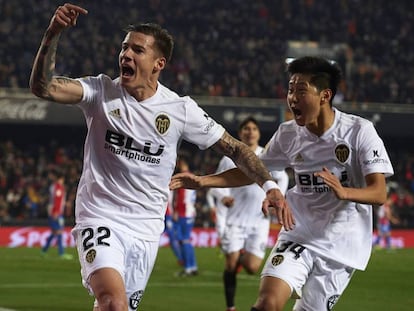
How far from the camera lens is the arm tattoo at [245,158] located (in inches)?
279

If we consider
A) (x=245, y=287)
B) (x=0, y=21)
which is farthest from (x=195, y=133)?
(x=0, y=21)

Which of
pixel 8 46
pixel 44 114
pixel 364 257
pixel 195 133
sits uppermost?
pixel 195 133

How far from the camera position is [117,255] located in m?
6.60

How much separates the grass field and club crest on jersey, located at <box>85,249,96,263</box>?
627 cm

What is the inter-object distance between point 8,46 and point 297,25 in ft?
45.8

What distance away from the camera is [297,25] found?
4491cm

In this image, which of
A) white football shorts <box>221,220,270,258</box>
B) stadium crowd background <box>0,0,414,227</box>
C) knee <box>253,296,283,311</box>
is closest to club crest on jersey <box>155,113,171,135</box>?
knee <box>253,296,283,311</box>

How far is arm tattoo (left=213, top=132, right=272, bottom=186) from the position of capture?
7.08 metres

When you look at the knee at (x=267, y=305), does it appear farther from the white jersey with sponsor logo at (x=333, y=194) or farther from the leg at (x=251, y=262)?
the leg at (x=251, y=262)

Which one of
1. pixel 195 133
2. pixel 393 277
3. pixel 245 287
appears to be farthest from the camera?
pixel 393 277

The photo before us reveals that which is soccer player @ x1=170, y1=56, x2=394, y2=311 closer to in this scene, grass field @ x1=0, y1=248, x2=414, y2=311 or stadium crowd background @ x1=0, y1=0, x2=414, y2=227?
grass field @ x1=0, y1=248, x2=414, y2=311

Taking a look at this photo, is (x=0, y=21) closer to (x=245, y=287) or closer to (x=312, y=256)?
(x=245, y=287)

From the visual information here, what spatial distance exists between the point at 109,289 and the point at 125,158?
0.99 meters

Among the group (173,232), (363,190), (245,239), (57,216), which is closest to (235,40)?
(57,216)
